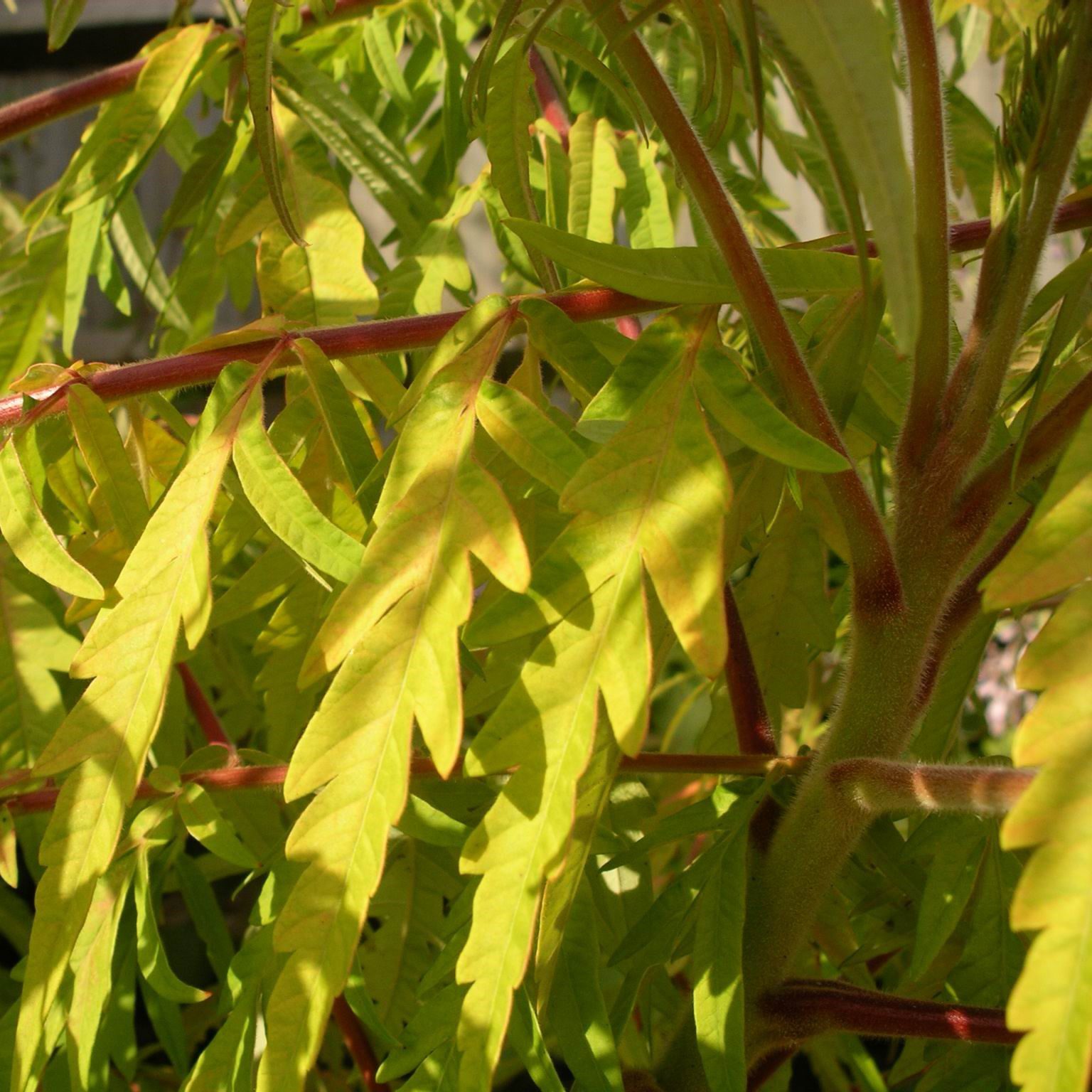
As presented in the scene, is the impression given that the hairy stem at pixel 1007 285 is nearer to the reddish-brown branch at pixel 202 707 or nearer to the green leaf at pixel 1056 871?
the green leaf at pixel 1056 871

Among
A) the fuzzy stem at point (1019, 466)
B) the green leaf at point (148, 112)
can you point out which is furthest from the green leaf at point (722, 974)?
the green leaf at point (148, 112)

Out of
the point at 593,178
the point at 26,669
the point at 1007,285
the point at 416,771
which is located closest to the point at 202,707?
the point at 26,669

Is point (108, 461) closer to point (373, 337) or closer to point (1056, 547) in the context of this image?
point (373, 337)

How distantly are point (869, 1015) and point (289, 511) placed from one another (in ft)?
0.85

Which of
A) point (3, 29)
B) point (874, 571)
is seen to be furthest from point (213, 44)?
point (3, 29)

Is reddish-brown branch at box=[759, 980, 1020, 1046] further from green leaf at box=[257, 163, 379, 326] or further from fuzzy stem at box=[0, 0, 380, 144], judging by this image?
fuzzy stem at box=[0, 0, 380, 144]

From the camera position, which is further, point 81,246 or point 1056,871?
point 81,246

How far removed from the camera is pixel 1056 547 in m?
0.24

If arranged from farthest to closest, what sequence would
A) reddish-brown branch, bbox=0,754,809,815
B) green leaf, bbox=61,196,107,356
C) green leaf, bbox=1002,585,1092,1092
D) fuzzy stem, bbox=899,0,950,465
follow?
green leaf, bbox=61,196,107,356 → reddish-brown branch, bbox=0,754,809,815 → fuzzy stem, bbox=899,0,950,465 → green leaf, bbox=1002,585,1092,1092

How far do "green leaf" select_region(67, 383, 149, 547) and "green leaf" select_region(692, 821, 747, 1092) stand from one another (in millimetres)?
246

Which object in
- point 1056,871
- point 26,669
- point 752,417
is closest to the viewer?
point 1056,871

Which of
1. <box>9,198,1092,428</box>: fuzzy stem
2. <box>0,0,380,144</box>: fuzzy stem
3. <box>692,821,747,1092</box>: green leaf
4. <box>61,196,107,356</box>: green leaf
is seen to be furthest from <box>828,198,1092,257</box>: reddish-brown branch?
<box>61,196,107,356</box>: green leaf

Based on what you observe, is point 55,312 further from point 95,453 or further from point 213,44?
point 95,453

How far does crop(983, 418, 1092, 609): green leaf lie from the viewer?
0.24 m
